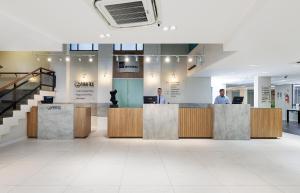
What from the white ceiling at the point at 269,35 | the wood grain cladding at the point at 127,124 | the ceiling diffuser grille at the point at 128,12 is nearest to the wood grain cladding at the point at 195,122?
the wood grain cladding at the point at 127,124

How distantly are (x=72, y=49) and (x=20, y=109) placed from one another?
22.4ft

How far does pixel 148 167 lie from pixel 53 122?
4691 millimetres

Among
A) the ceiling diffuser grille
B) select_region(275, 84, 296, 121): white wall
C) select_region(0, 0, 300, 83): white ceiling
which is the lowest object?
select_region(275, 84, 296, 121): white wall

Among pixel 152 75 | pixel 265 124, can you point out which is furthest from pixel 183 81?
pixel 265 124

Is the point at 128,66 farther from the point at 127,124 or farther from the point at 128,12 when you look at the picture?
the point at 128,12

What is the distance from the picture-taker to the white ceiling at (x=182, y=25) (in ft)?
12.1

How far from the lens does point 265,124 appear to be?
334 inches

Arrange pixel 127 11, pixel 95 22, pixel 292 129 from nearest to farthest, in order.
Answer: pixel 127 11
pixel 95 22
pixel 292 129

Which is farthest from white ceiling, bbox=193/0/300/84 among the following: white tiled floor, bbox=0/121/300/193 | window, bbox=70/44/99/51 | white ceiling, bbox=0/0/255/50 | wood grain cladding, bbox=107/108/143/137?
window, bbox=70/44/99/51

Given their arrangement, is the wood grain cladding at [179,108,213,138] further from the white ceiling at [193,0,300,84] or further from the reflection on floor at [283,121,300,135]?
the reflection on floor at [283,121,300,135]

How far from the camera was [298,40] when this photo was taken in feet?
16.7

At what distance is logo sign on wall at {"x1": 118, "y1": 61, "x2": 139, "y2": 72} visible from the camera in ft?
45.5

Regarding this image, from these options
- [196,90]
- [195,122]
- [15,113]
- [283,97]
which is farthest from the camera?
[283,97]

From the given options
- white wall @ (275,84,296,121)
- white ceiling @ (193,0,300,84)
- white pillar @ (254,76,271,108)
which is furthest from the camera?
white wall @ (275,84,296,121)
